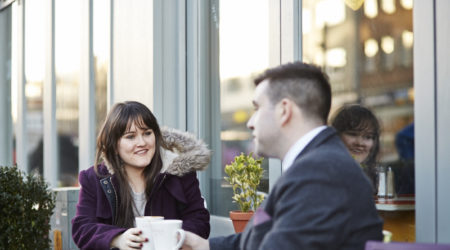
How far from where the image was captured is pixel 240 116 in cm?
452

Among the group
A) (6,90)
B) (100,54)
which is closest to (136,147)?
(100,54)

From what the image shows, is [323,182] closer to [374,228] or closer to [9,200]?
[374,228]

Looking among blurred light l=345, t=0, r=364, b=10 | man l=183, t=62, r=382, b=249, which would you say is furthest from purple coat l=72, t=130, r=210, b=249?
man l=183, t=62, r=382, b=249

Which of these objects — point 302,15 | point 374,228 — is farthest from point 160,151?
point 374,228

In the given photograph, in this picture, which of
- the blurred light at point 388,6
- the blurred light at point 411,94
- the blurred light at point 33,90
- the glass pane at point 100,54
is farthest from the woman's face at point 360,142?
the blurred light at point 33,90

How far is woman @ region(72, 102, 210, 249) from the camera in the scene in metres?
3.35

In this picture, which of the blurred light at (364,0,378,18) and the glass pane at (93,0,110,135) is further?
the glass pane at (93,0,110,135)

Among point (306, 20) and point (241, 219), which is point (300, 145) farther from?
point (306, 20)

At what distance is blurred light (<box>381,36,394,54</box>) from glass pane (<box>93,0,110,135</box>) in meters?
3.57

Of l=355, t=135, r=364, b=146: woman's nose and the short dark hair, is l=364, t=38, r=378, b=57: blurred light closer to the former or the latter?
l=355, t=135, r=364, b=146: woman's nose

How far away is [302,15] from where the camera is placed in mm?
3793

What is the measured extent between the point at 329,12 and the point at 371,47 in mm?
487

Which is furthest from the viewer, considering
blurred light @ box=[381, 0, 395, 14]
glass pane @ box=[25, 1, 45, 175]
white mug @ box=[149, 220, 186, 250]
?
glass pane @ box=[25, 1, 45, 175]

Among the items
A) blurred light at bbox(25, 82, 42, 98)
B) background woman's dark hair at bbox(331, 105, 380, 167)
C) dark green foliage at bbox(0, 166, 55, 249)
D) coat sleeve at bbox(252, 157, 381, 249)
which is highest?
blurred light at bbox(25, 82, 42, 98)
